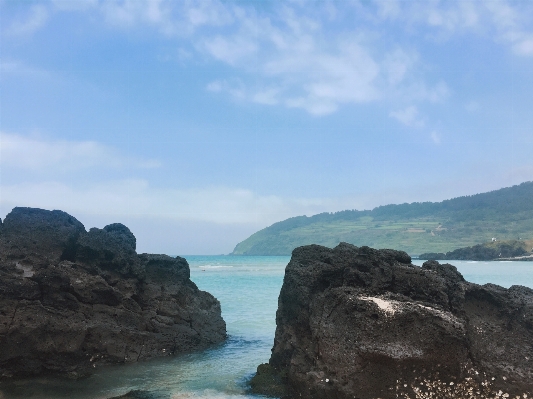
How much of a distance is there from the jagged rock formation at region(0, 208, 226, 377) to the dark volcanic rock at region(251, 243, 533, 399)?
420cm

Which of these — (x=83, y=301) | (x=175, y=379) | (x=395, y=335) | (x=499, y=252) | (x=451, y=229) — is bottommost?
(x=499, y=252)

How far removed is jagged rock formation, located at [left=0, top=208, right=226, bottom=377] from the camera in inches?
417

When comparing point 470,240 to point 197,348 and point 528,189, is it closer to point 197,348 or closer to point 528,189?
point 528,189

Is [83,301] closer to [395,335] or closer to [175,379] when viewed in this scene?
[175,379]

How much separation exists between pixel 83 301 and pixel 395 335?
8342 mm

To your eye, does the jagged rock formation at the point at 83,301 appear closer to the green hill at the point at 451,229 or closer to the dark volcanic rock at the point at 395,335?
the dark volcanic rock at the point at 395,335

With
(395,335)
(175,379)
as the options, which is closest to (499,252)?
(175,379)

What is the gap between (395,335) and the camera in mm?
7836

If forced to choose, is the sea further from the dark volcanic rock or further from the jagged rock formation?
the dark volcanic rock

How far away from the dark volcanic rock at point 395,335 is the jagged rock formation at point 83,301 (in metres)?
4.20

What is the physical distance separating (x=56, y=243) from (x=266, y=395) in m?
7.50

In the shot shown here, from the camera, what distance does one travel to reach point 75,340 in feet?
36.1

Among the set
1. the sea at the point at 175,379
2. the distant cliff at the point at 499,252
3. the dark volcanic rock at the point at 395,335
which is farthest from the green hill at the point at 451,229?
the dark volcanic rock at the point at 395,335

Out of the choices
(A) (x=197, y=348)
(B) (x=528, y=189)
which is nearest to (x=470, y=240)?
(B) (x=528, y=189)
